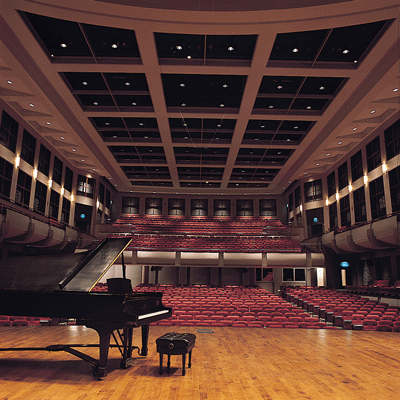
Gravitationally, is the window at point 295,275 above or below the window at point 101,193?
below

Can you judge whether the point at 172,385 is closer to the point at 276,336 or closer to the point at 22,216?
the point at 276,336

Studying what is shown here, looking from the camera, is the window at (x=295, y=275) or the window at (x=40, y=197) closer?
the window at (x=40, y=197)

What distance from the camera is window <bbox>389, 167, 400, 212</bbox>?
10.6 meters

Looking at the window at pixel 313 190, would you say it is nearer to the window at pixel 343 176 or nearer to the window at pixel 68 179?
the window at pixel 343 176

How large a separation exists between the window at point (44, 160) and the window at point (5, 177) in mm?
2325

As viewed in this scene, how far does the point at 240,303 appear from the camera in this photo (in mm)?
9094

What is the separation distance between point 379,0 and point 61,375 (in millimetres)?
8185

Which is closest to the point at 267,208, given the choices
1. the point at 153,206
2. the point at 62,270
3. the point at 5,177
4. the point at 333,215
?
the point at 333,215

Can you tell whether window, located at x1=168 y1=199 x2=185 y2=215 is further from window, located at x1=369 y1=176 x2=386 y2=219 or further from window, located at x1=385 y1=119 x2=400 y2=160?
window, located at x1=385 y1=119 x2=400 y2=160

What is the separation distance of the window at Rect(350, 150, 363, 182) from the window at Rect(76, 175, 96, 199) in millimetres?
12804

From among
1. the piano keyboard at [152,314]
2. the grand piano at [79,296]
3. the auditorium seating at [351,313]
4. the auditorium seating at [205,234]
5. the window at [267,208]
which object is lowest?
the auditorium seating at [351,313]

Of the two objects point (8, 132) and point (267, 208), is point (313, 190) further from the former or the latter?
point (8, 132)

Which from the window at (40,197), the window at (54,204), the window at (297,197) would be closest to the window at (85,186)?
the window at (54,204)

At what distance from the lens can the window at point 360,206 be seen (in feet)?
43.0
